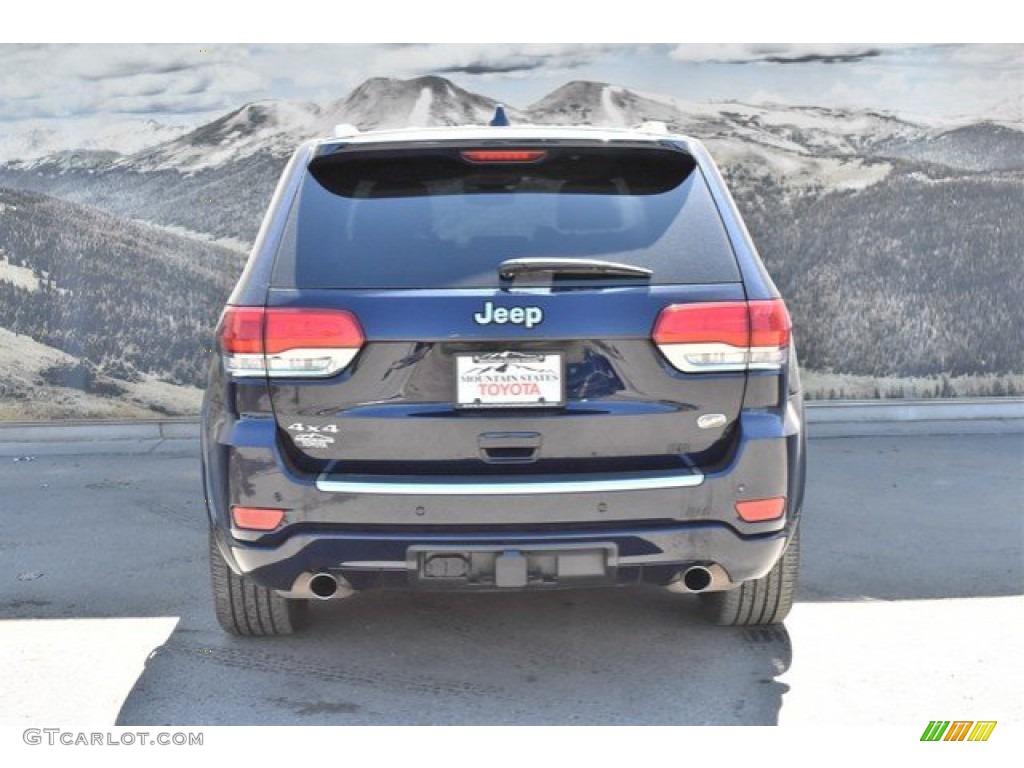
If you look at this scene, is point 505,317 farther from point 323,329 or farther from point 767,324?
point 767,324

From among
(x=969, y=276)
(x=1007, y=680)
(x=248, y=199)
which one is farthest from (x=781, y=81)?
(x=1007, y=680)

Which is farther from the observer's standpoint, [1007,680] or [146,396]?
[146,396]

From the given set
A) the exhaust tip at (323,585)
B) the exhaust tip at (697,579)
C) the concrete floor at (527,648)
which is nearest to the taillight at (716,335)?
the exhaust tip at (697,579)

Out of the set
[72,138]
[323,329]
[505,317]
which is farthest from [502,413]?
[72,138]

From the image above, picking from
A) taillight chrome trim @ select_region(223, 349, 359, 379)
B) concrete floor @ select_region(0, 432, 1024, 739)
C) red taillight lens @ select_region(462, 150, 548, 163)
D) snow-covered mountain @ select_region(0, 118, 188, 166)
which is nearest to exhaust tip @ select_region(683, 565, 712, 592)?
concrete floor @ select_region(0, 432, 1024, 739)

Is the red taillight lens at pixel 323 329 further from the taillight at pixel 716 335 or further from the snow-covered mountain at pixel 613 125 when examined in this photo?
the snow-covered mountain at pixel 613 125

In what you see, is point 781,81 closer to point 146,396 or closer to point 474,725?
point 146,396

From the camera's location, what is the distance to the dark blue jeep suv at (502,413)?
359 centimetres

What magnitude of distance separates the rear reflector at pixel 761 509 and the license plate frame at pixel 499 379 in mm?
694

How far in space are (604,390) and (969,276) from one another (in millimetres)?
6614

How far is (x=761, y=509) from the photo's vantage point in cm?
370

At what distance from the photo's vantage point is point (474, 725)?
3748mm

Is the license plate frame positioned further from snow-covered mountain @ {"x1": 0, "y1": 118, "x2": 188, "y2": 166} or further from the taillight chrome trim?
snow-covered mountain @ {"x1": 0, "y1": 118, "x2": 188, "y2": 166}

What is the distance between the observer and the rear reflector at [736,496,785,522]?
367 cm
